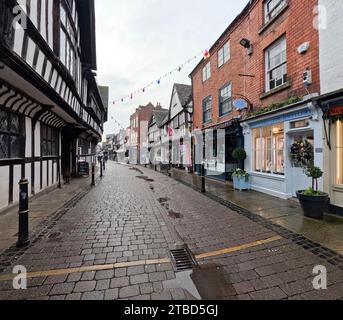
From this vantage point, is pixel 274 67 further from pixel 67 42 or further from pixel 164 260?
pixel 67 42

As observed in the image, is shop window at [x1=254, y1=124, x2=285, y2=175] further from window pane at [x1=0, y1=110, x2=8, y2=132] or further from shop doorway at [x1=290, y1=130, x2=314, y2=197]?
window pane at [x1=0, y1=110, x2=8, y2=132]

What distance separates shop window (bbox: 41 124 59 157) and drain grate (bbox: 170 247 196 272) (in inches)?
284

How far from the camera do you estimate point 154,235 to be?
427cm

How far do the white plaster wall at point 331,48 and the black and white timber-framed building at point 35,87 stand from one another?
6963mm

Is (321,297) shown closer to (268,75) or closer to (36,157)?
(268,75)

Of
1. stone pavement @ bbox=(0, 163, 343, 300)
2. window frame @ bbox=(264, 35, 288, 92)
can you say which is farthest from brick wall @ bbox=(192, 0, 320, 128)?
stone pavement @ bbox=(0, 163, 343, 300)

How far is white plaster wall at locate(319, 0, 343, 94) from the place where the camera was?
534 centimetres

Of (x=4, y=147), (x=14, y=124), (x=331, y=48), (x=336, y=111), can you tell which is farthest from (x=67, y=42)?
(x=336, y=111)

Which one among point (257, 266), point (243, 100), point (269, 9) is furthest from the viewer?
point (243, 100)

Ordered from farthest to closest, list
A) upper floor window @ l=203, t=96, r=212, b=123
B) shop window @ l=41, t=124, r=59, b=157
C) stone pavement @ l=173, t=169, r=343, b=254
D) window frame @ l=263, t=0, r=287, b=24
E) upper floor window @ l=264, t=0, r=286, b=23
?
upper floor window @ l=203, t=96, r=212, b=123
shop window @ l=41, t=124, r=59, b=157
upper floor window @ l=264, t=0, r=286, b=23
window frame @ l=263, t=0, r=287, b=24
stone pavement @ l=173, t=169, r=343, b=254

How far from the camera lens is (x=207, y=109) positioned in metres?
14.4

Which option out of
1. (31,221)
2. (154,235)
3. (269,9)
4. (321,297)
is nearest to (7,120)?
(31,221)

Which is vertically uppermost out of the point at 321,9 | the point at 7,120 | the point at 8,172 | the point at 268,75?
the point at 321,9
